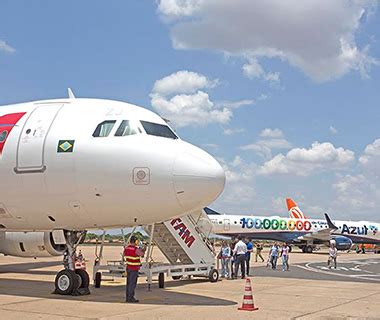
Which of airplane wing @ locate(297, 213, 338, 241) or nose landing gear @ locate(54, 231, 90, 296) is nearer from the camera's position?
nose landing gear @ locate(54, 231, 90, 296)

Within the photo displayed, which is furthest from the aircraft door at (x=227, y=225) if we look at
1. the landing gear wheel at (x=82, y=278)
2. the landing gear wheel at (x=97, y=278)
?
the landing gear wheel at (x=82, y=278)

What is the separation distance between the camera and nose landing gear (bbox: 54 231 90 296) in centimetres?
1341

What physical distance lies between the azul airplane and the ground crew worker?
140 feet

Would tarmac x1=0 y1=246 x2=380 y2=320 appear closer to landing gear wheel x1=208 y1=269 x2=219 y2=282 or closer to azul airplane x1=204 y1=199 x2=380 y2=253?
landing gear wheel x1=208 y1=269 x2=219 y2=282

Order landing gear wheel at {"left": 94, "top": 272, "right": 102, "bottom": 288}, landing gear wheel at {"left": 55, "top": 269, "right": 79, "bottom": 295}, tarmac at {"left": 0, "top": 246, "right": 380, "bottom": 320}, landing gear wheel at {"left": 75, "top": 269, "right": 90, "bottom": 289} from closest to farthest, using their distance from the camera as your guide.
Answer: tarmac at {"left": 0, "top": 246, "right": 380, "bottom": 320}
landing gear wheel at {"left": 55, "top": 269, "right": 79, "bottom": 295}
landing gear wheel at {"left": 75, "top": 269, "right": 90, "bottom": 289}
landing gear wheel at {"left": 94, "top": 272, "right": 102, "bottom": 288}

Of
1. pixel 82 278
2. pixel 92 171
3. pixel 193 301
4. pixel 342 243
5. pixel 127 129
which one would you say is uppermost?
pixel 127 129

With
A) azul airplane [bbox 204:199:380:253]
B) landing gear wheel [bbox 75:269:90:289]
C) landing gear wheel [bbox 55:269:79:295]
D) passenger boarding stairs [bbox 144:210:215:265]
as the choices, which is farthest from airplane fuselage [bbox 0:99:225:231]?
azul airplane [bbox 204:199:380:253]

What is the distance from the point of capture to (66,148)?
12633 millimetres

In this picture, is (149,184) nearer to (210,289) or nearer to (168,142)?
(168,142)

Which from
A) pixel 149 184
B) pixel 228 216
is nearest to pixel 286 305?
pixel 149 184

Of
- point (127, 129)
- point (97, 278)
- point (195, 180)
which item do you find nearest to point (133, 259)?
point (195, 180)

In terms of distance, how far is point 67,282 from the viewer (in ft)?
44.1

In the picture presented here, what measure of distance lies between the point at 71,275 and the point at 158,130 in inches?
162

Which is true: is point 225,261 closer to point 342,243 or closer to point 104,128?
point 104,128
